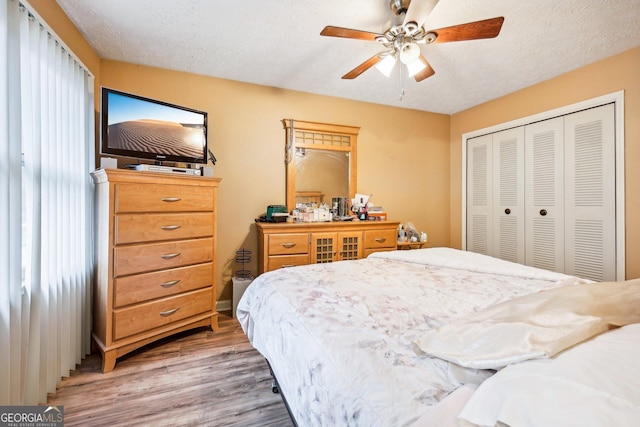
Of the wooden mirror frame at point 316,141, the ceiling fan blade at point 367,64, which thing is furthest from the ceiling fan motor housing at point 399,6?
the wooden mirror frame at point 316,141

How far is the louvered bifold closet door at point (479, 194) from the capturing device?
3539mm

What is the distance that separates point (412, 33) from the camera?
5.66 feet

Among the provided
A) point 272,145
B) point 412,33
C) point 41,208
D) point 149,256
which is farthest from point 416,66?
point 41,208

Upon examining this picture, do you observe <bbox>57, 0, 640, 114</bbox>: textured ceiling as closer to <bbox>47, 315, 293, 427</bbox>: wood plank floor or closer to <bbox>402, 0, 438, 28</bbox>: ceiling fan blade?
<bbox>402, 0, 438, 28</bbox>: ceiling fan blade

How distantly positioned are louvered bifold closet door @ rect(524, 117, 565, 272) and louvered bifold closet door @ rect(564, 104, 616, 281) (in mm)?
67

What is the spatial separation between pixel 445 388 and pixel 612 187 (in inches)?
119

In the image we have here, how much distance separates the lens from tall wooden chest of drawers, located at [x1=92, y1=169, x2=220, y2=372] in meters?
1.84

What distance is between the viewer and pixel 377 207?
3420mm

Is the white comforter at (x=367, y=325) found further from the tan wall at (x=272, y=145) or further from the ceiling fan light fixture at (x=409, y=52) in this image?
the tan wall at (x=272, y=145)

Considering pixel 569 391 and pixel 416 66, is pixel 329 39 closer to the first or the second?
pixel 416 66

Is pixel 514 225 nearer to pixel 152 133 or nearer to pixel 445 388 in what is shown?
pixel 445 388

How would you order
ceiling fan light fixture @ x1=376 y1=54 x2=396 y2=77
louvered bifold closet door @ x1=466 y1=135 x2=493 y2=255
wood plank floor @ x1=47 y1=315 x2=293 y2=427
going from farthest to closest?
louvered bifold closet door @ x1=466 y1=135 x2=493 y2=255, ceiling fan light fixture @ x1=376 y1=54 x2=396 y2=77, wood plank floor @ x1=47 y1=315 x2=293 y2=427

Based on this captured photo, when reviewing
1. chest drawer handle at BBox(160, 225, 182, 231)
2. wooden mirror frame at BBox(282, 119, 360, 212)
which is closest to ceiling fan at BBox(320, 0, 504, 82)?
wooden mirror frame at BBox(282, 119, 360, 212)

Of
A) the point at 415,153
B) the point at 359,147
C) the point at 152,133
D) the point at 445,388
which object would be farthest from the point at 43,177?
the point at 415,153
